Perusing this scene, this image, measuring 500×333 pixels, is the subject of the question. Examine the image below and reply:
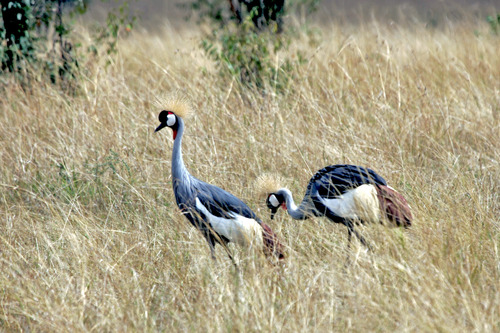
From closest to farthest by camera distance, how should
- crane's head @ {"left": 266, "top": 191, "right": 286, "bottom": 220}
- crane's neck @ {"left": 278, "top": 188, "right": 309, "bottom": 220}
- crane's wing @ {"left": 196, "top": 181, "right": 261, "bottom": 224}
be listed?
crane's wing @ {"left": 196, "top": 181, "right": 261, "bottom": 224} < crane's neck @ {"left": 278, "top": 188, "right": 309, "bottom": 220} < crane's head @ {"left": 266, "top": 191, "right": 286, "bottom": 220}

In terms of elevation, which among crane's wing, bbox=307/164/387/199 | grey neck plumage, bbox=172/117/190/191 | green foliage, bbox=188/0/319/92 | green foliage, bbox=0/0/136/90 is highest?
green foliage, bbox=0/0/136/90

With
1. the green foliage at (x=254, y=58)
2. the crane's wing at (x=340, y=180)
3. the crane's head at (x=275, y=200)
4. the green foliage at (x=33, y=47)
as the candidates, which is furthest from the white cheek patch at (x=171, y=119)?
the green foliage at (x=33, y=47)

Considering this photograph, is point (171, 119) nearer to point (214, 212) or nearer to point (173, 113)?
point (173, 113)

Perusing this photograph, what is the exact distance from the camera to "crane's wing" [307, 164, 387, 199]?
3279mm

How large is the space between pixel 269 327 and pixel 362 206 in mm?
946

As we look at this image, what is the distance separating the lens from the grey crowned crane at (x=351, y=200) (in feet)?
10.5

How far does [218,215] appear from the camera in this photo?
335 cm

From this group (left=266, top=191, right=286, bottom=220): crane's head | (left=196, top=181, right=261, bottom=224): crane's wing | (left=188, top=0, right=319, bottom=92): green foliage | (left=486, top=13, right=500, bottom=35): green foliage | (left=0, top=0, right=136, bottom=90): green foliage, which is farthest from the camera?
(left=486, top=13, right=500, bottom=35): green foliage

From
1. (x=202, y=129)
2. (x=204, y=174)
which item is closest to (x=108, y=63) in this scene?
(x=202, y=129)

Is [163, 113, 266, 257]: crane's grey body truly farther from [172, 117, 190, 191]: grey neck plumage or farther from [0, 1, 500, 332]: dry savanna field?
[0, 1, 500, 332]: dry savanna field

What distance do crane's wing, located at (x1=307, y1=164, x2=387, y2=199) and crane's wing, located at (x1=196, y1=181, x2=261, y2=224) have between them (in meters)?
0.38

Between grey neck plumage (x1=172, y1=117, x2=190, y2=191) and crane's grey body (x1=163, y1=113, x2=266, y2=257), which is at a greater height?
grey neck plumage (x1=172, y1=117, x2=190, y2=191)

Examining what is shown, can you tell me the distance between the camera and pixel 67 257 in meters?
3.41

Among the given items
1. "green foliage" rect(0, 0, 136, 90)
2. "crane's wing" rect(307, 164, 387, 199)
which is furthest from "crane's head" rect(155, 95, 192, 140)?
"green foliage" rect(0, 0, 136, 90)
